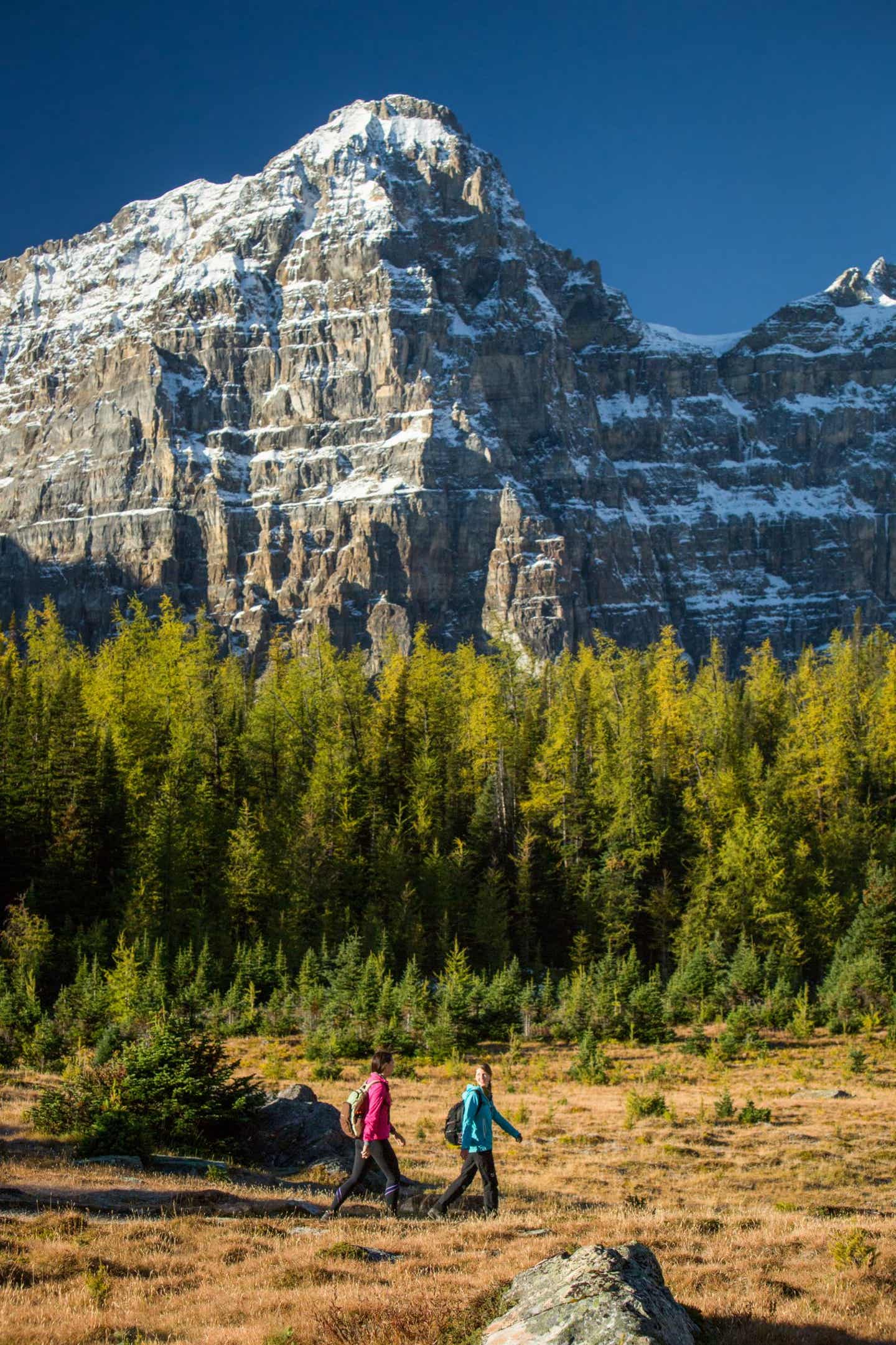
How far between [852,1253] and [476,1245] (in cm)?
349

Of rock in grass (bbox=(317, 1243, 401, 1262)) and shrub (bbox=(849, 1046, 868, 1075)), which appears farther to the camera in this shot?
shrub (bbox=(849, 1046, 868, 1075))

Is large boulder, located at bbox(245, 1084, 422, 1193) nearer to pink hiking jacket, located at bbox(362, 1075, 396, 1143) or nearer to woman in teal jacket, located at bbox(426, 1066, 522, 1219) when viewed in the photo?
woman in teal jacket, located at bbox(426, 1066, 522, 1219)

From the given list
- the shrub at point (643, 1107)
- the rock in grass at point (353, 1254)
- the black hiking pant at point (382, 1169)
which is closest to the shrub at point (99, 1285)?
the rock in grass at point (353, 1254)

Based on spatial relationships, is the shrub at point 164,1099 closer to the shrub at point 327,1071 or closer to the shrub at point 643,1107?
the shrub at point 643,1107

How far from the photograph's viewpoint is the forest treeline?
3750 centimetres

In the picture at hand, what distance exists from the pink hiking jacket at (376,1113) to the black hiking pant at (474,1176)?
95cm

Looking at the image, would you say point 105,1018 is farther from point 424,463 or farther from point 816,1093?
point 424,463

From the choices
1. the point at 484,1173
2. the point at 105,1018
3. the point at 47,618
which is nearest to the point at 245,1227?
the point at 484,1173

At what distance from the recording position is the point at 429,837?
47969 millimetres

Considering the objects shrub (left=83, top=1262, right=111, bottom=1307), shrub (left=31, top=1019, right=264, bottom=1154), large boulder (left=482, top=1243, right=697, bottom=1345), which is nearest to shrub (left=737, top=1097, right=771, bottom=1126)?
shrub (left=31, top=1019, right=264, bottom=1154)

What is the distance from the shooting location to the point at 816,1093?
2494 cm

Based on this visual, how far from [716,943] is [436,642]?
14124 centimetres

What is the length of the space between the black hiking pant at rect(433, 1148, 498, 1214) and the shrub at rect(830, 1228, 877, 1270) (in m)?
3.73

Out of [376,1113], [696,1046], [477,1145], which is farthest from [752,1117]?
[376,1113]
